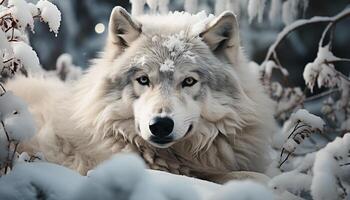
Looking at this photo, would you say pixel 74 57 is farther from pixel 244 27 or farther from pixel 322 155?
pixel 322 155

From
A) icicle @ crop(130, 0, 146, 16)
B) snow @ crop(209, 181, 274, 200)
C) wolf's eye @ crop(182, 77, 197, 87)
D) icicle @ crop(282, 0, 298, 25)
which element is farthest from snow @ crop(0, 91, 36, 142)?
icicle @ crop(282, 0, 298, 25)

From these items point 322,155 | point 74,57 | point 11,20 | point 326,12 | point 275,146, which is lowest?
point 74,57

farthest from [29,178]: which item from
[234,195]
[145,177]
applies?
[234,195]

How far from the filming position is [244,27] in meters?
11.7

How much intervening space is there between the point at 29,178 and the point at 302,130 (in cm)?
197

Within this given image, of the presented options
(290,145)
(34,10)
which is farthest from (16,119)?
(290,145)

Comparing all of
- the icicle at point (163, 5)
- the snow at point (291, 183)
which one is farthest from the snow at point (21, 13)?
the icicle at point (163, 5)

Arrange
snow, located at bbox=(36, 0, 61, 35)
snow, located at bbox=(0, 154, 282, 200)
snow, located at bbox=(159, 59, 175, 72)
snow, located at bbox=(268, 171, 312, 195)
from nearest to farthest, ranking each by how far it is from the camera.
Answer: snow, located at bbox=(0, 154, 282, 200) < snow, located at bbox=(268, 171, 312, 195) < snow, located at bbox=(36, 0, 61, 35) < snow, located at bbox=(159, 59, 175, 72)

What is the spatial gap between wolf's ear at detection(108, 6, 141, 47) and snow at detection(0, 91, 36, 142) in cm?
144

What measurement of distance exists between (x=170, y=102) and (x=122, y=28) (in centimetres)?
71

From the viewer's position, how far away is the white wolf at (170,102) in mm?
3684

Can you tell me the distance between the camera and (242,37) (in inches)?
442

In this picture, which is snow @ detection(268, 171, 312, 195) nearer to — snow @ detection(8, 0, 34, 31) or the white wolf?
the white wolf

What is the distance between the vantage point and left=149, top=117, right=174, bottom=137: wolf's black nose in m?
3.38
